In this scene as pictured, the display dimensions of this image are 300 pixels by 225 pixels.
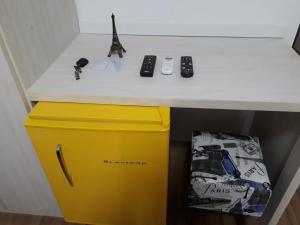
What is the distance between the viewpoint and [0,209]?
1145 mm

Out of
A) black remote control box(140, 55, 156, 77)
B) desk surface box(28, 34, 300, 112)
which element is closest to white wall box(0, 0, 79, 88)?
desk surface box(28, 34, 300, 112)

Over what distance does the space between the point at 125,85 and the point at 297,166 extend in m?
0.66

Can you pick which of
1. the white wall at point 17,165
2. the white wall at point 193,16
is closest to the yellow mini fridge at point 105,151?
the white wall at point 17,165

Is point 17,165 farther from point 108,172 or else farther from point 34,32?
point 34,32

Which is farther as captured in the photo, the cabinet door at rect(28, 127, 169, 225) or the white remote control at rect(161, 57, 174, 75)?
the white remote control at rect(161, 57, 174, 75)

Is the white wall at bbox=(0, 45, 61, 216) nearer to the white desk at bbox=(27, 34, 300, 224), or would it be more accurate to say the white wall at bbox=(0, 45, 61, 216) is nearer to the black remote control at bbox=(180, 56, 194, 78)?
the white desk at bbox=(27, 34, 300, 224)

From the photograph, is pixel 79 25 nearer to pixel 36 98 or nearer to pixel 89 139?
pixel 36 98

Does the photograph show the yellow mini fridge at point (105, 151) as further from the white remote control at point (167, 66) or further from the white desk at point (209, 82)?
the white remote control at point (167, 66)

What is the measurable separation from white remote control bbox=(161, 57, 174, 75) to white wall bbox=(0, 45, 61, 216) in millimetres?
484

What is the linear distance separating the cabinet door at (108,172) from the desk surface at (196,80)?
0.12 m

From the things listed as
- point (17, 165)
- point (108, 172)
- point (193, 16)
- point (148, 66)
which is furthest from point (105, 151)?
point (193, 16)

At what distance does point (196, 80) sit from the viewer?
756 millimetres

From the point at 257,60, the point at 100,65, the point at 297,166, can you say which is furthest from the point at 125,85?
the point at 297,166

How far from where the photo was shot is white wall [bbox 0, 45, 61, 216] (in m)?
0.72
